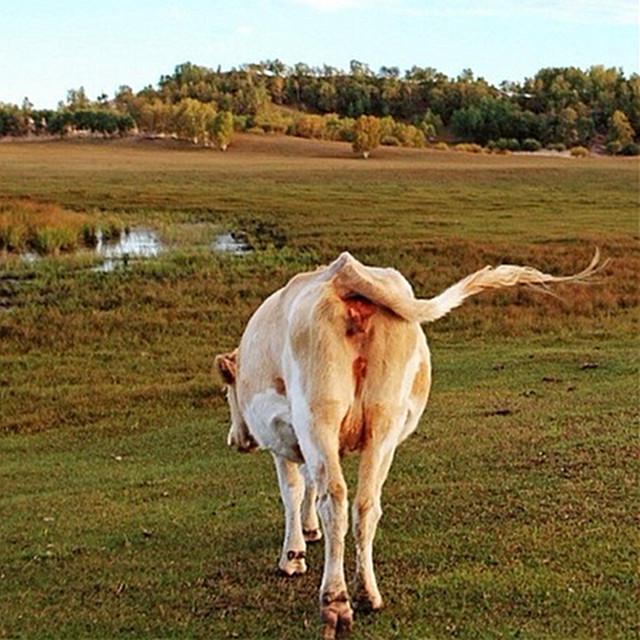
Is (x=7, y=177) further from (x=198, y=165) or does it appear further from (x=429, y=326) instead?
(x=429, y=326)

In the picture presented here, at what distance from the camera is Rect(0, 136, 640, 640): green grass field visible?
641 cm

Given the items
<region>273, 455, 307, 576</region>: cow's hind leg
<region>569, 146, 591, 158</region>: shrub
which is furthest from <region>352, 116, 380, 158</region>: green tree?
<region>273, 455, 307, 576</region>: cow's hind leg

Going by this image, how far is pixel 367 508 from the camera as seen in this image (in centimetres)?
588

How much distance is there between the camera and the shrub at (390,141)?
387 feet

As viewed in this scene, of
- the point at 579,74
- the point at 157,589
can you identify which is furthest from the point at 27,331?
the point at 579,74

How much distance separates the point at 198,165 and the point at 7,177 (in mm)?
20719

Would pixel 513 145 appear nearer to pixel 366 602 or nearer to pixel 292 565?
pixel 292 565

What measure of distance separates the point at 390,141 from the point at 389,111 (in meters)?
34.8

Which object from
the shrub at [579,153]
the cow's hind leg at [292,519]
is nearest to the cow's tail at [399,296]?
the cow's hind leg at [292,519]

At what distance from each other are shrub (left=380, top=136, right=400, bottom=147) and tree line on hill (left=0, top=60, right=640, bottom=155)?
24cm

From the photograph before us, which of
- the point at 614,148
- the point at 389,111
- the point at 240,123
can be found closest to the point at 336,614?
the point at 614,148

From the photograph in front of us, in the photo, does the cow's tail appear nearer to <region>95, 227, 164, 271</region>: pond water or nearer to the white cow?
the white cow

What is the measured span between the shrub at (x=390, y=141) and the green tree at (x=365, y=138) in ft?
20.7

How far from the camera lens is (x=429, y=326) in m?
22.0
